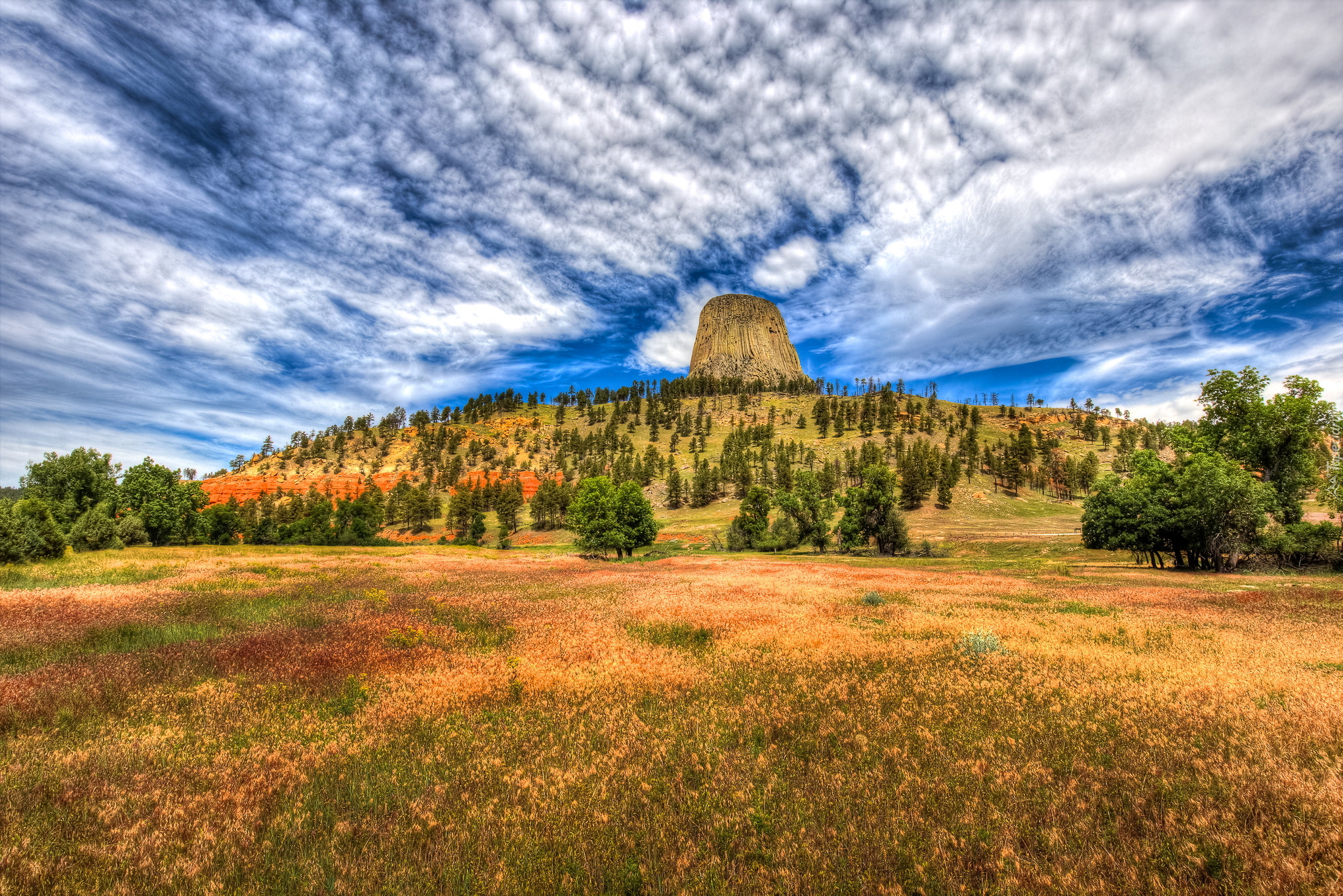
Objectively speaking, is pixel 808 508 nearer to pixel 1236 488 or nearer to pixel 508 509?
pixel 1236 488

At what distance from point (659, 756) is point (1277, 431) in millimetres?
59881

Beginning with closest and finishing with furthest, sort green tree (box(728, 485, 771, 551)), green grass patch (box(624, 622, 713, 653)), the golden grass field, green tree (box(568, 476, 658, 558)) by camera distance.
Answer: the golden grass field, green grass patch (box(624, 622, 713, 653)), green tree (box(568, 476, 658, 558)), green tree (box(728, 485, 771, 551))

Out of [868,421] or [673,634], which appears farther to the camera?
[868,421]

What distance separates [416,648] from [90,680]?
5186 millimetres

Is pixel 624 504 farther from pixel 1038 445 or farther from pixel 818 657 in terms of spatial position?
pixel 1038 445

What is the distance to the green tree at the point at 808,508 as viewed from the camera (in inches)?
2793

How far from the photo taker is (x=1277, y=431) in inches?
1615

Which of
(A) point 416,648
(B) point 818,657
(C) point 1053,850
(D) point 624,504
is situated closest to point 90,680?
(A) point 416,648

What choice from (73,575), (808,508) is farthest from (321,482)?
(73,575)

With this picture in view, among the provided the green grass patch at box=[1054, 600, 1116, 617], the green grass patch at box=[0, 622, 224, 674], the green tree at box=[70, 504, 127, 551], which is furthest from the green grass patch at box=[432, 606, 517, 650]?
the green tree at box=[70, 504, 127, 551]

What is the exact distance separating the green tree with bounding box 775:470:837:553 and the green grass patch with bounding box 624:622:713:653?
57783 mm

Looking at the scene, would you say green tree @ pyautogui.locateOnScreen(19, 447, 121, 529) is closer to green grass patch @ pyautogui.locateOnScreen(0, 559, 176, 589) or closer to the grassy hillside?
green grass patch @ pyautogui.locateOnScreen(0, 559, 176, 589)

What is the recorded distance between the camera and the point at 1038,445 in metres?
162

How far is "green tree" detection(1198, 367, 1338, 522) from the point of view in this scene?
4000cm
